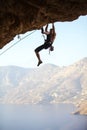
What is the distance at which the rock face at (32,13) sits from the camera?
13086mm

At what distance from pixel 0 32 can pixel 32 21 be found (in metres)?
1.89

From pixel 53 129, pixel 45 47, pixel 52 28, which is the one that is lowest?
pixel 45 47

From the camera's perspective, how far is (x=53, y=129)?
112750 mm

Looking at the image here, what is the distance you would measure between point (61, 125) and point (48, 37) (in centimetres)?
11388

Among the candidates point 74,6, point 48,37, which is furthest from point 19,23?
point 74,6

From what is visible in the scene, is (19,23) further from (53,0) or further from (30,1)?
(53,0)

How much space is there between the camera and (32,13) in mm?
14023

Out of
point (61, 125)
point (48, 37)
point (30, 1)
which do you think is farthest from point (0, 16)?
point (61, 125)

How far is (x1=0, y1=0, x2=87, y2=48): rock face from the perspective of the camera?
515 inches

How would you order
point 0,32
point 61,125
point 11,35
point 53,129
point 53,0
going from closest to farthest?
point 53,0
point 0,32
point 11,35
point 53,129
point 61,125

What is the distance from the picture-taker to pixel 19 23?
1420cm

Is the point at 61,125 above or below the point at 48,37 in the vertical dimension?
above

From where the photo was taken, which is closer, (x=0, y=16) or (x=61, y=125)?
(x=0, y=16)

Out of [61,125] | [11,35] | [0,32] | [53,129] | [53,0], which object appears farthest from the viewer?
[61,125]
